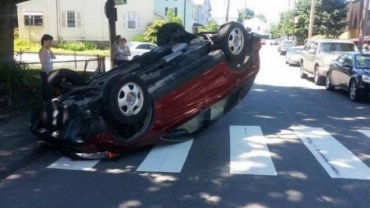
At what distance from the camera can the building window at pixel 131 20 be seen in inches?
1698

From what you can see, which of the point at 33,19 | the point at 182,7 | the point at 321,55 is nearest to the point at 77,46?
the point at 33,19

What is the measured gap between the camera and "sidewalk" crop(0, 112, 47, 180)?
629 cm

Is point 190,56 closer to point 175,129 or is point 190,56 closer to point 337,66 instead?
point 175,129

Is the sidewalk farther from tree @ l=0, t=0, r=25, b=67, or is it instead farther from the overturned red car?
tree @ l=0, t=0, r=25, b=67

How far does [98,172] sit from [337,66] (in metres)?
11.4

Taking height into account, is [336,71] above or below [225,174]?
above

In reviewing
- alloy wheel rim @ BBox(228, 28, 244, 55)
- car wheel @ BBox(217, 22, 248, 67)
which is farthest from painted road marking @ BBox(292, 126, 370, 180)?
alloy wheel rim @ BBox(228, 28, 244, 55)

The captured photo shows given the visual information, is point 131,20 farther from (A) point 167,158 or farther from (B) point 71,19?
(A) point 167,158

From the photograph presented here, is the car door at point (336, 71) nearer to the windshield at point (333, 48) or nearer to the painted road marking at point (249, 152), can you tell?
the windshield at point (333, 48)

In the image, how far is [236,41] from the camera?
8.44 m

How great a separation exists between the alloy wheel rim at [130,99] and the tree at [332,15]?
4448 centimetres

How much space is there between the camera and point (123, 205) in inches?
193

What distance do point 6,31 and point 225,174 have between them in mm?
7873

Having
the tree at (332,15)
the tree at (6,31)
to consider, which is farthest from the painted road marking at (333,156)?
the tree at (332,15)
